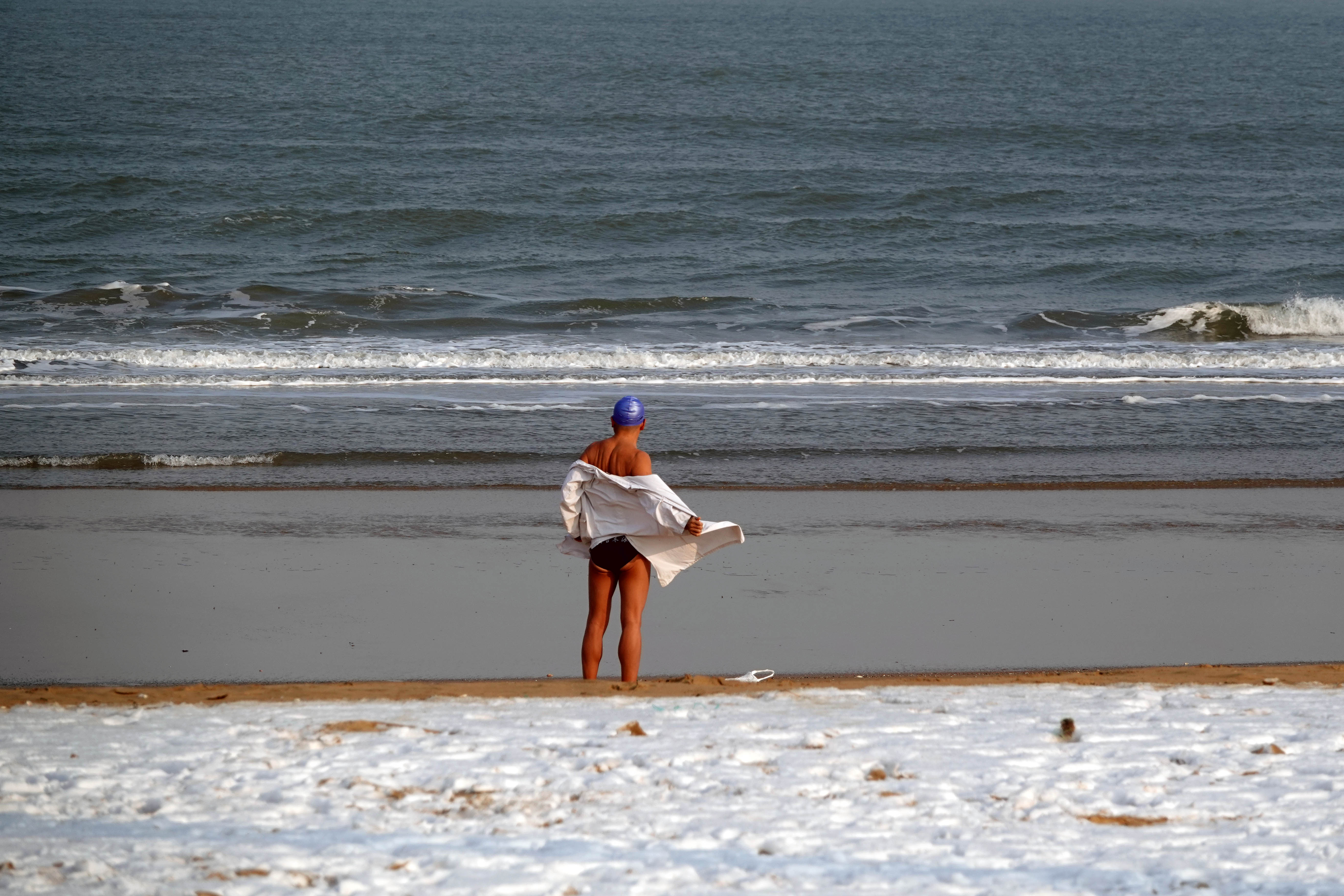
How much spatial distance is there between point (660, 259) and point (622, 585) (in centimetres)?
1899

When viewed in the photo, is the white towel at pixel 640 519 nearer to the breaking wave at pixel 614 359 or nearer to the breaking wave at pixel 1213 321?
the breaking wave at pixel 614 359

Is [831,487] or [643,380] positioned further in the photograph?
[643,380]

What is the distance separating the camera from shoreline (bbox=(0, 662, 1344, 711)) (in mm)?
5602

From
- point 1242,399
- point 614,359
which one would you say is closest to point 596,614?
point 1242,399

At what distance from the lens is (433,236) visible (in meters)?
26.2

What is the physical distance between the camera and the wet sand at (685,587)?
653 centimetres

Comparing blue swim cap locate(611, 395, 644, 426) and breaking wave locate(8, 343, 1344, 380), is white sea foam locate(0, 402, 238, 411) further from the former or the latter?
blue swim cap locate(611, 395, 644, 426)

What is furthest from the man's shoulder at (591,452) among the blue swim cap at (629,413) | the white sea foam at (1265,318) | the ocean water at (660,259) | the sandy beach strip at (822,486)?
the white sea foam at (1265,318)

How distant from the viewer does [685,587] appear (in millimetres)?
7535

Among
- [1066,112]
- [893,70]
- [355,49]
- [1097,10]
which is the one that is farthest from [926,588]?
[1097,10]

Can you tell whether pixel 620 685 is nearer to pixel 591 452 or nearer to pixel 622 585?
pixel 622 585

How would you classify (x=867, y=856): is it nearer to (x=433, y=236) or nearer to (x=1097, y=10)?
(x=433, y=236)

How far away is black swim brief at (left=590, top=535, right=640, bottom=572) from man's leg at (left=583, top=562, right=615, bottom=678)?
38mm

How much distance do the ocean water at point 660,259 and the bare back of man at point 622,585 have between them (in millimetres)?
4202
